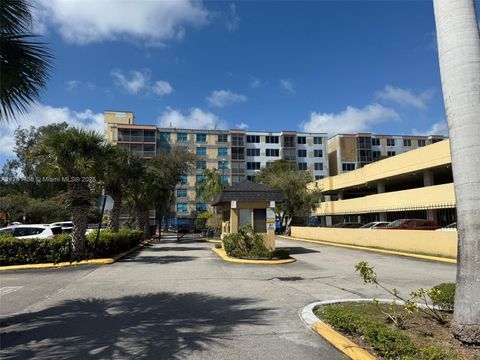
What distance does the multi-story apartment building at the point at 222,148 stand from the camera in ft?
265

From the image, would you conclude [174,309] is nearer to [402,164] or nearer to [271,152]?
[402,164]

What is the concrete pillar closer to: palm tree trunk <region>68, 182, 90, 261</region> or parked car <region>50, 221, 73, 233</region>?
parked car <region>50, 221, 73, 233</region>

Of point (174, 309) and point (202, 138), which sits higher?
point (202, 138)

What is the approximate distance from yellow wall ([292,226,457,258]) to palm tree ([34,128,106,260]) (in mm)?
16030

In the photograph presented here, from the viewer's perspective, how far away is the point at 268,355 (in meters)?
5.36

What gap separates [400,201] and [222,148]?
2158 inches

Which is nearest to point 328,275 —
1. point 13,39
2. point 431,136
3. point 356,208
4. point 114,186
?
point 13,39

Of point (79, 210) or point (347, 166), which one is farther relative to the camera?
point (347, 166)

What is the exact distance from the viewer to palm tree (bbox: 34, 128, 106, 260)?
16938mm

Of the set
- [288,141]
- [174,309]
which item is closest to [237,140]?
[288,141]

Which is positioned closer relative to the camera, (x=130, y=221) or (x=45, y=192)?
(x=130, y=221)

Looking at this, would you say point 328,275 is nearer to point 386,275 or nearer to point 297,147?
point 386,275

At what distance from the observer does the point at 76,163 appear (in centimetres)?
1700

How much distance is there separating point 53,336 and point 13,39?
16.8 ft
